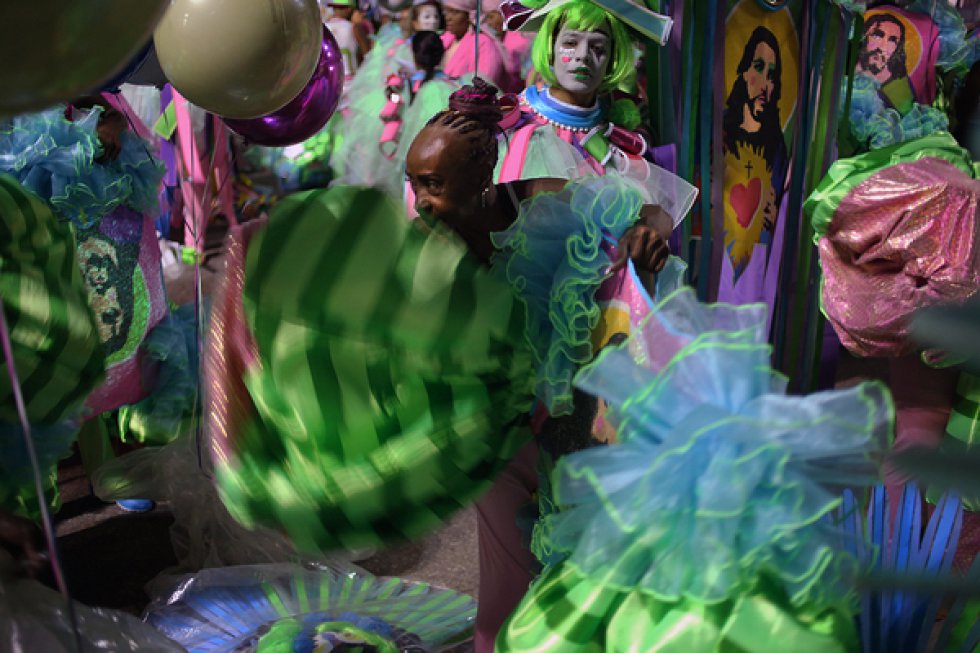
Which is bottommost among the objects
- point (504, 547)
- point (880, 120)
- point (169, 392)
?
point (169, 392)

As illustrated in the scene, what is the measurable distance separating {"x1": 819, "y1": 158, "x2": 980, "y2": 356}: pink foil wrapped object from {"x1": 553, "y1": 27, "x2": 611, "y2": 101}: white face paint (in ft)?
2.47

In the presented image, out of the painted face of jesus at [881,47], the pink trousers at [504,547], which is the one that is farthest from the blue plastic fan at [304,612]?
the painted face of jesus at [881,47]

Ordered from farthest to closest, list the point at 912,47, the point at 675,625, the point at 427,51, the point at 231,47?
the point at 427,51
the point at 912,47
the point at 231,47
the point at 675,625

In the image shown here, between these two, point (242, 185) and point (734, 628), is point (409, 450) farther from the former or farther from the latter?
point (242, 185)

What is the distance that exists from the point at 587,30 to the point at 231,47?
Result: 111 cm

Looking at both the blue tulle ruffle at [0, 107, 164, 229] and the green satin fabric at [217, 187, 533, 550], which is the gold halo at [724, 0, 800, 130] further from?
the green satin fabric at [217, 187, 533, 550]

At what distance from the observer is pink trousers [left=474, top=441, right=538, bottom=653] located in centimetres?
150

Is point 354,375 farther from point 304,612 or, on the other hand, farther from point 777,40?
point 777,40

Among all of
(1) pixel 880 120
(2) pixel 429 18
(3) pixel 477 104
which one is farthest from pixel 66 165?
(2) pixel 429 18

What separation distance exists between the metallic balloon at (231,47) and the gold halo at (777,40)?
4.30 ft

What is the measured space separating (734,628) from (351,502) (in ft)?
1.14

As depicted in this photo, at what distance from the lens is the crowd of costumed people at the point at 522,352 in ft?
2.49

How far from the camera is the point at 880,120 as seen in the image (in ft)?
11.0

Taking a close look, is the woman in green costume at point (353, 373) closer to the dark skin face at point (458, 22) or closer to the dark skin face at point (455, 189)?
the dark skin face at point (455, 189)
